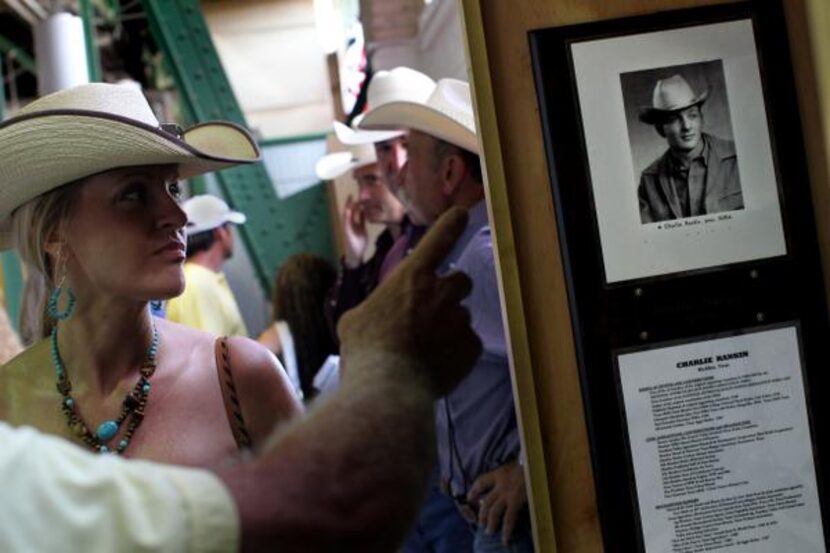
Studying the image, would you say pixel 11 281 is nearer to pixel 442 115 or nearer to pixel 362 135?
pixel 362 135

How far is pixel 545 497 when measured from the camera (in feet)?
5.82

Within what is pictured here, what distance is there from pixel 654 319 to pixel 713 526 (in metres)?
0.34

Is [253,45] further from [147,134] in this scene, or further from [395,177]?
[147,134]

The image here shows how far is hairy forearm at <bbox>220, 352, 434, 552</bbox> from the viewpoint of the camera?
3.37ft

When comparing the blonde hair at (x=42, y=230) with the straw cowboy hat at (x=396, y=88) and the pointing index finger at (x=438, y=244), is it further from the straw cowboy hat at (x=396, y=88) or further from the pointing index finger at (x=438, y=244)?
the straw cowboy hat at (x=396, y=88)

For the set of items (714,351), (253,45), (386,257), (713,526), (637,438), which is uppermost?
(253,45)

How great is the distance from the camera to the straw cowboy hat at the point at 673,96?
1810 millimetres

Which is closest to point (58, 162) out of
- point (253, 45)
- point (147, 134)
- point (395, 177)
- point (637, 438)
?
point (147, 134)

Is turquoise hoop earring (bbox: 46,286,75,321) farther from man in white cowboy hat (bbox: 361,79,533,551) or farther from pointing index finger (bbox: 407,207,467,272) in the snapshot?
pointing index finger (bbox: 407,207,467,272)

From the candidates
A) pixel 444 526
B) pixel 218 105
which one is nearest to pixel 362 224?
pixel 218 105

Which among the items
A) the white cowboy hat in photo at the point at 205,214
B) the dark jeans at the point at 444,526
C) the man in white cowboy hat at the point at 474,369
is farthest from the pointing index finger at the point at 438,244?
the white cowboy hat in photo at the point at 205,214

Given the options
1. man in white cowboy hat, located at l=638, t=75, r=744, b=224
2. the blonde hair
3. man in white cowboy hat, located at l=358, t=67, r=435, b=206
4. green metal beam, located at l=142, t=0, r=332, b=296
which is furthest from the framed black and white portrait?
green metal beam, located at l=142, t=0, r=332, b=296

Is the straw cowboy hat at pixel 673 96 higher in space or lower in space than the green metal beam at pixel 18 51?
lower

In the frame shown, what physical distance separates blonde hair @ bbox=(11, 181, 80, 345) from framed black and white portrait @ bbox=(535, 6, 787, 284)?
107cm
